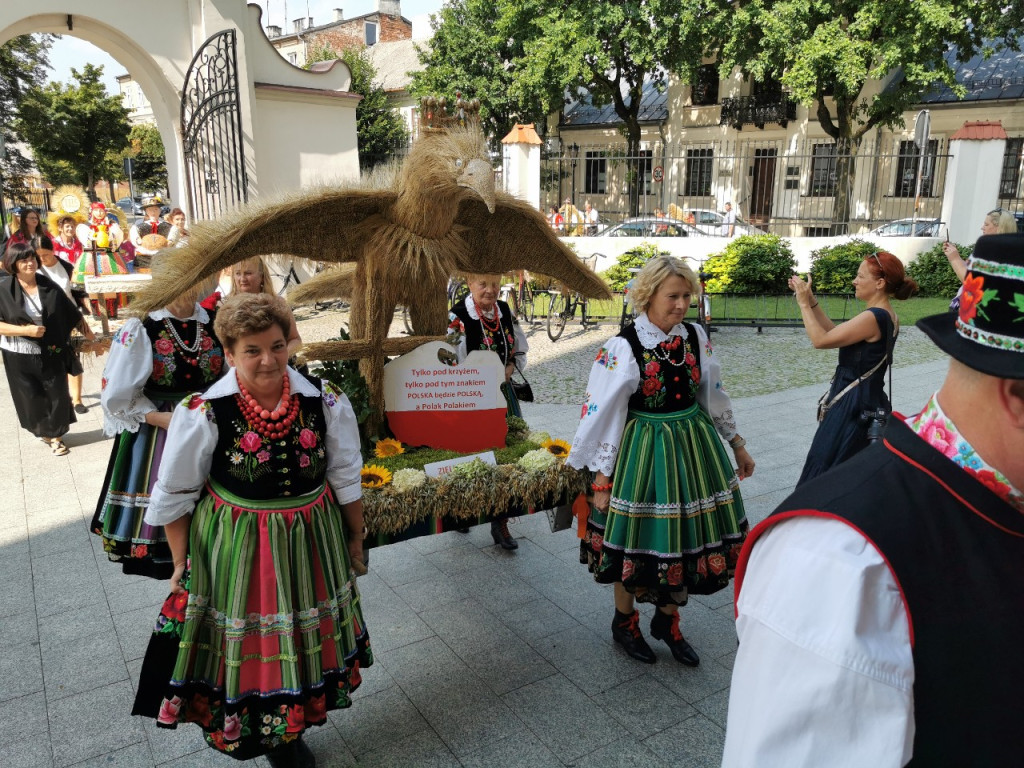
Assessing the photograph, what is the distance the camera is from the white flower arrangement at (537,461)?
10.2ft

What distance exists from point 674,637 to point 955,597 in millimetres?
2455

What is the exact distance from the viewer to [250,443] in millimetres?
2262

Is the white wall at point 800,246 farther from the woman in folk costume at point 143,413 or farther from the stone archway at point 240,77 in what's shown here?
the woman in folk costume at point 143,413

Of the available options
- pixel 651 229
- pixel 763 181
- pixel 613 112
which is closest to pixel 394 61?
pixel 613 112

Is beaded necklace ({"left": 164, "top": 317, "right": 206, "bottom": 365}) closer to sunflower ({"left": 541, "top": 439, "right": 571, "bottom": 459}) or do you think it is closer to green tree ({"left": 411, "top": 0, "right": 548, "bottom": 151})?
sunflower ({"left": 541, "top": 439, "right": 571, "bottom": 459})

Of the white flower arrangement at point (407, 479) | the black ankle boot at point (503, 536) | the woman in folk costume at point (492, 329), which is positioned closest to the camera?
the white flower arrangement at point (407, 479)

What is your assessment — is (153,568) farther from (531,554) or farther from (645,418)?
(645,418)

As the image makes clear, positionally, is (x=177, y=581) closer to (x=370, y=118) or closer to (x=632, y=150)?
(x=632, y=150)

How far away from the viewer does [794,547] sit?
3.26 feet

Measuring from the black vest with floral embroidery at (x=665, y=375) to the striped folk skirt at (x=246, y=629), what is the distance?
4.72 feet

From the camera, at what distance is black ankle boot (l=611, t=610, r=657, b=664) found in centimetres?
325

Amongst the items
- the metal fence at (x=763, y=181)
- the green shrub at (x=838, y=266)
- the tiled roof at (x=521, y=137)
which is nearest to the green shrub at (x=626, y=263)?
the tiled roof at (x=521, y=137)

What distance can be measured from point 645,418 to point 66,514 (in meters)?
4.05

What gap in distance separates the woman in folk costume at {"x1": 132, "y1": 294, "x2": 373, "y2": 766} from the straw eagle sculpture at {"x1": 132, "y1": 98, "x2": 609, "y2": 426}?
0.42 metres
